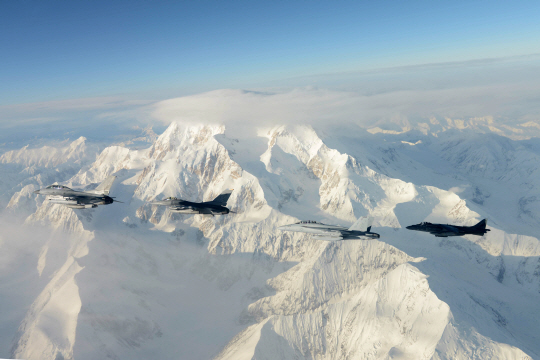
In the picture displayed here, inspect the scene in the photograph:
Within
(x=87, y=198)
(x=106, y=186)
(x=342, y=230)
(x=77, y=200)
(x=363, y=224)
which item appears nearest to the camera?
(x=106, y=186)

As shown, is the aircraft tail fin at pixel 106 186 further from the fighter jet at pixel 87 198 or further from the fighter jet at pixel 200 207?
the fighter jet at pixel 200 207

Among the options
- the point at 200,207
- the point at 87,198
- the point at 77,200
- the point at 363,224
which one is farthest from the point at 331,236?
the point at 77,200

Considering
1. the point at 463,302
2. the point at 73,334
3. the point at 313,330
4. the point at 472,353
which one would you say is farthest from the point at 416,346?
the point at 73,334

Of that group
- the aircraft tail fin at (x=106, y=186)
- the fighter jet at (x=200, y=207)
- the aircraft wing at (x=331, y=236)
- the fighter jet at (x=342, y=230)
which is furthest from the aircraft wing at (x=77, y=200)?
the aircraft wing at (x=331, y=236)

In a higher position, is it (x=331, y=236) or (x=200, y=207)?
(x=200, y=207)

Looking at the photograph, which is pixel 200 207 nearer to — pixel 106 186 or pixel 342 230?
pixel 106 186

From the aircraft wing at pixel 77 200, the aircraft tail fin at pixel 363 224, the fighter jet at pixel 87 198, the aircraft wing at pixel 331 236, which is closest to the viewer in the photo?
the fighter jet at pixel 87 198

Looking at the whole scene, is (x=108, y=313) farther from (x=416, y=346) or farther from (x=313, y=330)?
(x=416, y=346)

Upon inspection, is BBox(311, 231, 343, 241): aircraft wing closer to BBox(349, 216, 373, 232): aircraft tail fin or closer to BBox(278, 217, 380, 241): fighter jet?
BBox(278, 217, 380, 241): fighter jet

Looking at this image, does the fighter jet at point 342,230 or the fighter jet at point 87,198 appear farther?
the fighter jet at point 342,230

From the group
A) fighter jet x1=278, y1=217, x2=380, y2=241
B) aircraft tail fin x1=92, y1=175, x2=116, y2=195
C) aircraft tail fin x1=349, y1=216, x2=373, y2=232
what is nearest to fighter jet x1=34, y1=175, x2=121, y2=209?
aircraft tail fin x1=92, y1=175, x2=116, y2=195

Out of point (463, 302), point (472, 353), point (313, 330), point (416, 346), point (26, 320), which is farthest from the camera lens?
point (26, 320)
